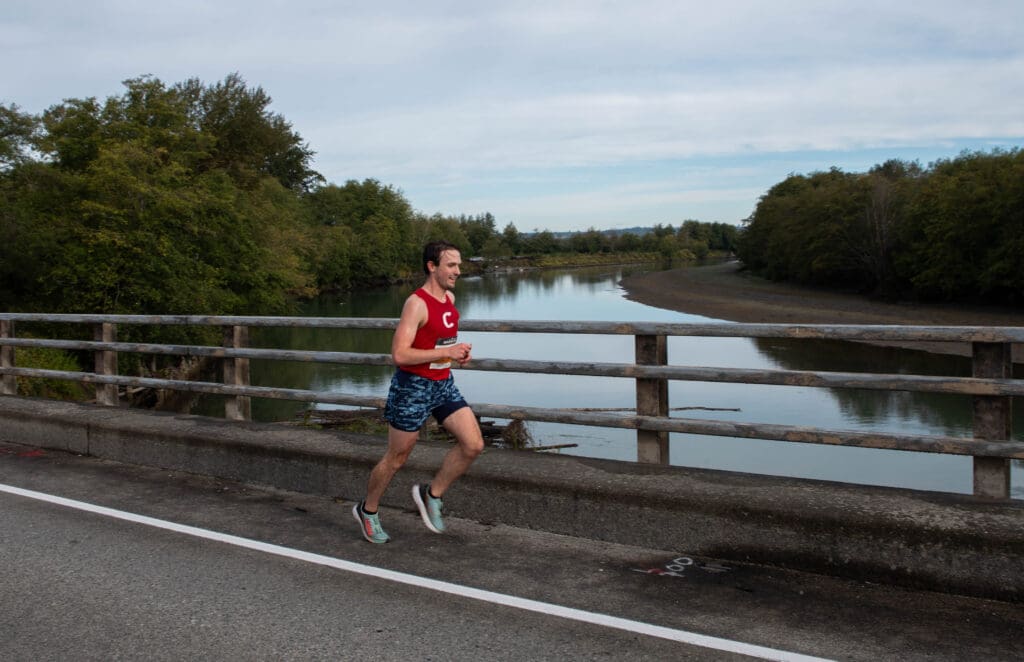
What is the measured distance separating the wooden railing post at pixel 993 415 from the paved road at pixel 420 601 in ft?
2.60

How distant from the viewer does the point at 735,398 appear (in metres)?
29.6

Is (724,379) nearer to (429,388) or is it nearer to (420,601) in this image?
(429,388)

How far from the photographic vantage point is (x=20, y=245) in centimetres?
3173

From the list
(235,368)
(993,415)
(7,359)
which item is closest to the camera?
(993,415)

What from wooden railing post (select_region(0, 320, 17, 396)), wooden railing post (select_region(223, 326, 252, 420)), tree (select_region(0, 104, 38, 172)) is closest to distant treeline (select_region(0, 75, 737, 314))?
tree (select_region(0, 104, 38, 172))

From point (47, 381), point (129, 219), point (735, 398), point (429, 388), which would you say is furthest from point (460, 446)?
point (129, 219)

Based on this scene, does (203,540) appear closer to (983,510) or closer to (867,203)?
(983,510)

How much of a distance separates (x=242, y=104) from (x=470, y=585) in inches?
2063

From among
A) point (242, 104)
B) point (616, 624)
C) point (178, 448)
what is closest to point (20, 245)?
point (242, 104)

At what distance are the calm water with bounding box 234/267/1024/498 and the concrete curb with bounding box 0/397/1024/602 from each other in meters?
10.5

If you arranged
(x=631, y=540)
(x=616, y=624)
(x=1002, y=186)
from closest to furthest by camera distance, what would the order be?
(x=616, y=624) → (x=631, y=540) → (x=1002, y=186)

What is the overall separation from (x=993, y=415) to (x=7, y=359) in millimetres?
9995

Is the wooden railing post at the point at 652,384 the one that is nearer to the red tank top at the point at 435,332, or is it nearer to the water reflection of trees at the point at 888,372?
the red tank top at the point at 435,332

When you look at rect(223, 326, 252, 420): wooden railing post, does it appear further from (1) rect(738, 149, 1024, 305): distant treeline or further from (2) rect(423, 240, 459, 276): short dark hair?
(1) rect(738, 149, 1024, 305): distant treeline
